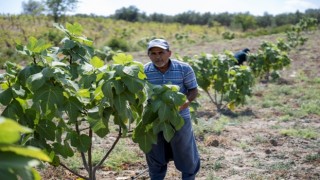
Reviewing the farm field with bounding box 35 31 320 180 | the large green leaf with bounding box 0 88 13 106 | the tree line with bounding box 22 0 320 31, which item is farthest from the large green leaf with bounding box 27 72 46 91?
the tree line with bounding box 22 0 320 31

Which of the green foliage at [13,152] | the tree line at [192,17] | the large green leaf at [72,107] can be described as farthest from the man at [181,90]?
the tree line at [192,17]

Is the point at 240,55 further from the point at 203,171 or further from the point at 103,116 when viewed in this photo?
the point at 103,116

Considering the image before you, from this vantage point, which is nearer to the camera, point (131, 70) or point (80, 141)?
point (131, 70)

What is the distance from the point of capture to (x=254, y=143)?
5492mm

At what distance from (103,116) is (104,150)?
2775 mm

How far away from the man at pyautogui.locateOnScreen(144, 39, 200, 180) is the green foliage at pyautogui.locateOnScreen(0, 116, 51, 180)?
225 centimetres

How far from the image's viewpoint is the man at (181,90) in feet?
9.98

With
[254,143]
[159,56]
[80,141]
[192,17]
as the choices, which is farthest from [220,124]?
[192,17]

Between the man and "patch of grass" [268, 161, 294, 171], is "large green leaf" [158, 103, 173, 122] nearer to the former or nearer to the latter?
A: the man

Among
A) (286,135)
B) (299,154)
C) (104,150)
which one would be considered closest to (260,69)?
(286,135)

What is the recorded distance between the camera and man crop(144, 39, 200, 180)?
3.04m

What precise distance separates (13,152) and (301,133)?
5.61 metres

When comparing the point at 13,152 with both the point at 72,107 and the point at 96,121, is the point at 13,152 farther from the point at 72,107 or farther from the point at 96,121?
the point at 96,121

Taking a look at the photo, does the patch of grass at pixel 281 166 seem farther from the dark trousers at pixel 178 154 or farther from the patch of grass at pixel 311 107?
the patch of grass at pixel 311 107
